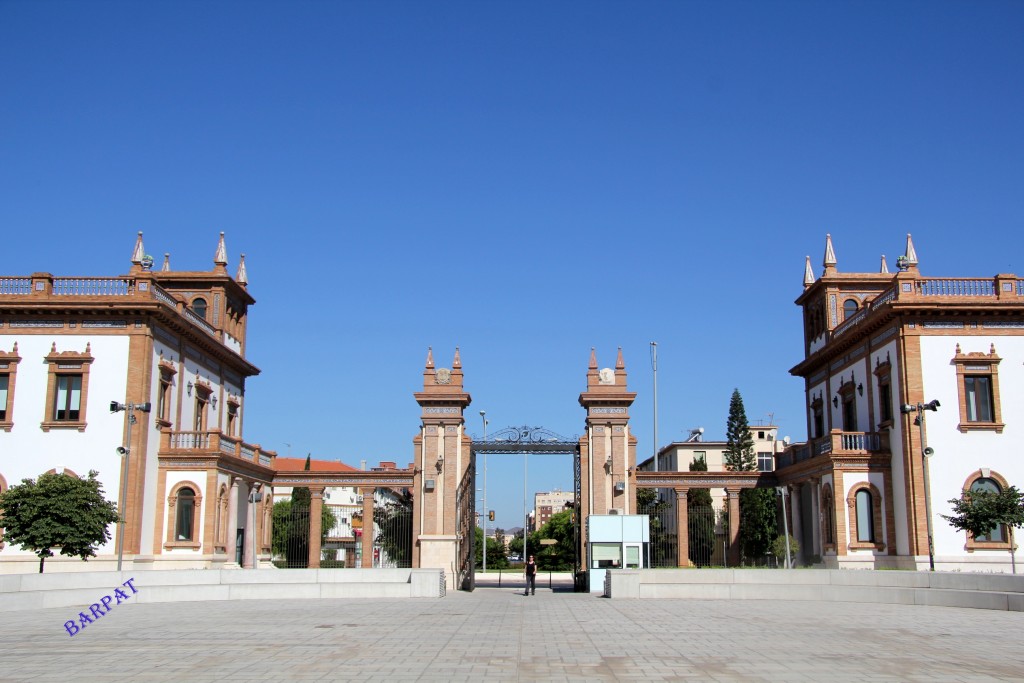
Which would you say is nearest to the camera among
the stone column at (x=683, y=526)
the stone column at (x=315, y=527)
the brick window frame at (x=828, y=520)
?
the brick window frame at (x=828, y=520)

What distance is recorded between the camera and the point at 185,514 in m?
37.4

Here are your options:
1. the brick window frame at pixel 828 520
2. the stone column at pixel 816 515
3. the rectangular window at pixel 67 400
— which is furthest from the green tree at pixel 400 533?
the stone column at pixel 816 515

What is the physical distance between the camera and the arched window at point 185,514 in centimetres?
3709

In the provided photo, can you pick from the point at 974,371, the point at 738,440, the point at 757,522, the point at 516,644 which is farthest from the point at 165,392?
the point at 738,440

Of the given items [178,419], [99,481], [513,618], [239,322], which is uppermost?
[239,322]

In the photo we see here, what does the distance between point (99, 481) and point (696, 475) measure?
77.6ft

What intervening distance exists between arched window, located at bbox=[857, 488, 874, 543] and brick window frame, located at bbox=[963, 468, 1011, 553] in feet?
11.2

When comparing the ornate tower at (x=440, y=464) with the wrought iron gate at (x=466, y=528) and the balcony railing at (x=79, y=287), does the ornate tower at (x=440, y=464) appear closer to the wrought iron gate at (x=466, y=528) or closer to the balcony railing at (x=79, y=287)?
the wrought iron gate at (x=466, y=528)

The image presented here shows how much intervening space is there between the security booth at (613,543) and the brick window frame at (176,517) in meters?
14.4

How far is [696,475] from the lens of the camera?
42938mm

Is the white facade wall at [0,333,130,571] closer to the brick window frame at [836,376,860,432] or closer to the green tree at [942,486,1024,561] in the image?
the brick window frame at [836,376,860,432]

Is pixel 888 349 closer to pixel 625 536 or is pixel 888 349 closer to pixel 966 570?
pixel 966 570

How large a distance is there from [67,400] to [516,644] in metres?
23.8

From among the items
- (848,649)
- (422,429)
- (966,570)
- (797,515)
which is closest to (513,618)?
(848,649)
